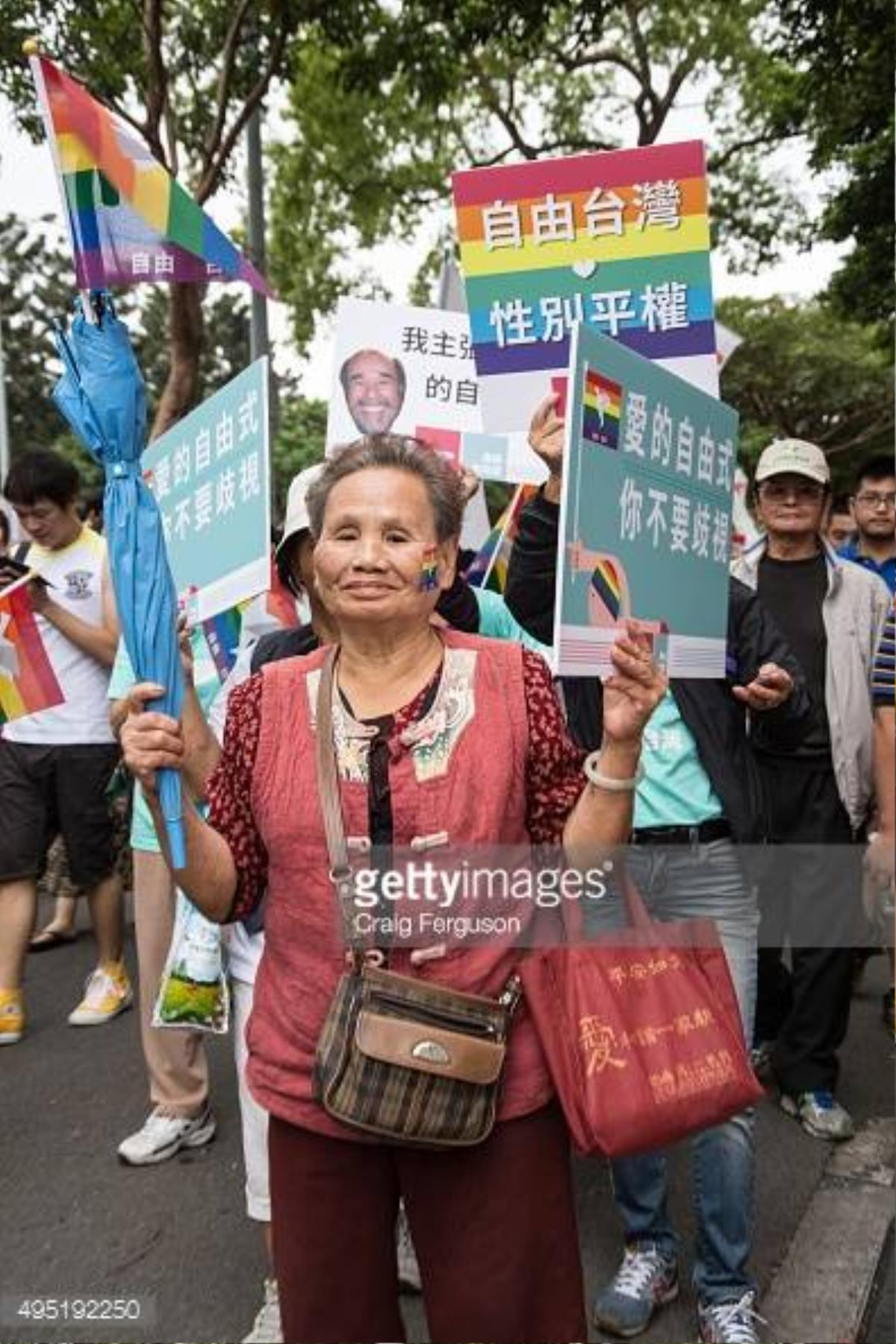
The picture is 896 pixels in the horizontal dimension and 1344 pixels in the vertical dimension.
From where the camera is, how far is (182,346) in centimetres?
756

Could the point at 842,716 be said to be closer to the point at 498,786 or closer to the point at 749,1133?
the point at 749,1133

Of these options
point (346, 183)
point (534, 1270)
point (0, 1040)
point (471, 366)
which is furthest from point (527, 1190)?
point (346, 183)

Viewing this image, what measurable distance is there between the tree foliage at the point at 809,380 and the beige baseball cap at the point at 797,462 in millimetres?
25507

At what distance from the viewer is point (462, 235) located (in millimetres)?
2611

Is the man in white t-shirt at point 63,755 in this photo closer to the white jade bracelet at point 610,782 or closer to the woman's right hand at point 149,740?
the woman's right hand at point 149,740

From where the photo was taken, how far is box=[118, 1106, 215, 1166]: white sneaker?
10.6 ft

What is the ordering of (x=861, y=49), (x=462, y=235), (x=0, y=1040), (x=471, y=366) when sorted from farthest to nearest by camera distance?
(x=861, y=49) → (x=0, y=1040) → (x=471, y=366) → (x=462, y=235)

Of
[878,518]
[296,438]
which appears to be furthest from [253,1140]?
[296,438]

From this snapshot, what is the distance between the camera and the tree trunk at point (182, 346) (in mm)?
7484

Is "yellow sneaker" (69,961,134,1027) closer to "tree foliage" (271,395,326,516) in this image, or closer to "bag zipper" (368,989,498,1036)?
"bag zipper" (368,989,498,1036)

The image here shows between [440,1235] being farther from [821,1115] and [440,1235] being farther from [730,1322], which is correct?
[821,1115]

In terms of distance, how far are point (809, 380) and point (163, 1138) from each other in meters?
27.9

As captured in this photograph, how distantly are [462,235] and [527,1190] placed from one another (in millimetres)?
1861

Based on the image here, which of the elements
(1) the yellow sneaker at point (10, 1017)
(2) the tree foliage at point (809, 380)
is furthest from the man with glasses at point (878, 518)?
(2) the tree foliage at point (809, 380)
